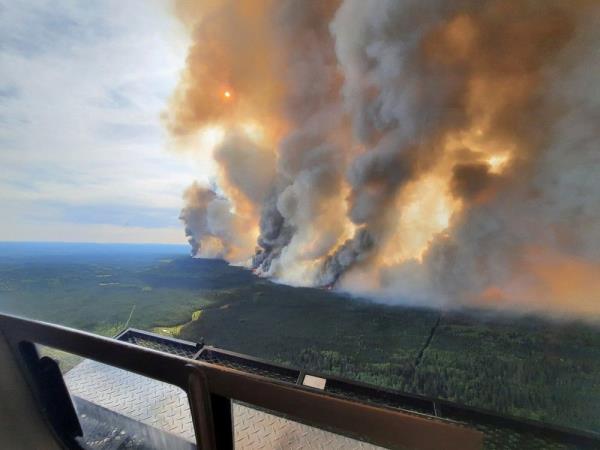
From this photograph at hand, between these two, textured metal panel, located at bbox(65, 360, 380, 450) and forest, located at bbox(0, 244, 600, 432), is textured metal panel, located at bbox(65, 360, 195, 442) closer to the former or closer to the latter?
textured metal panel, located at bbox(65, 360, 380, 450)

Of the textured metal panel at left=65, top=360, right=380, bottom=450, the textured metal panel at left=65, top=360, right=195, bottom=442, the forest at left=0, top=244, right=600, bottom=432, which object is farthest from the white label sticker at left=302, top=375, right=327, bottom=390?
the textured metal panel at left=65, top=360, right=195, bottom=442

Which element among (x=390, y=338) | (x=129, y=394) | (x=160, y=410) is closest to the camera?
(x=160, y=410)

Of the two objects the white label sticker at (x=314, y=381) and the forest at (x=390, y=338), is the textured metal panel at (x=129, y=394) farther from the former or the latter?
the white label sticker at (x=314, y=381)

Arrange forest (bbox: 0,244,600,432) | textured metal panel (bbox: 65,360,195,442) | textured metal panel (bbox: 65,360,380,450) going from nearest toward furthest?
1. textured metal panel (bbox: 65,360,380,450)
2. textured metal panel (bbox: 65,360,195,442)
3. forest (bbox: 0,244,600,432)

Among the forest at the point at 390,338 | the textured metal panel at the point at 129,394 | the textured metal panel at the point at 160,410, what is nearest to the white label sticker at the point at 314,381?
the forest at the point at 390,338

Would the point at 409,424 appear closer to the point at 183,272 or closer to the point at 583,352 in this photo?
the point at 583,352

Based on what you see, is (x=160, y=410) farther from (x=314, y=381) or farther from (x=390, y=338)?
(x=390, y=338)

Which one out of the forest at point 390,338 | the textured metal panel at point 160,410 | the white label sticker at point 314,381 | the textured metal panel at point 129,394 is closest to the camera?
the textured metal panel at point 160,410

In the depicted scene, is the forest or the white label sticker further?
the forest

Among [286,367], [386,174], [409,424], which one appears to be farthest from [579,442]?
[386,174]

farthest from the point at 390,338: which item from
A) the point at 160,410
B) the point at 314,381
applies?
the point at 160,410

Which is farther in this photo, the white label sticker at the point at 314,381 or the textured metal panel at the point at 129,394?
the white label sticker at the point at 314,381

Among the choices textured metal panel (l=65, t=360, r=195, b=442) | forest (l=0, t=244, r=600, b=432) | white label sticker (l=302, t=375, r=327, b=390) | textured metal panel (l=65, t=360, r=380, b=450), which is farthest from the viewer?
forest (l=0, t=244, r=600, b=432)
